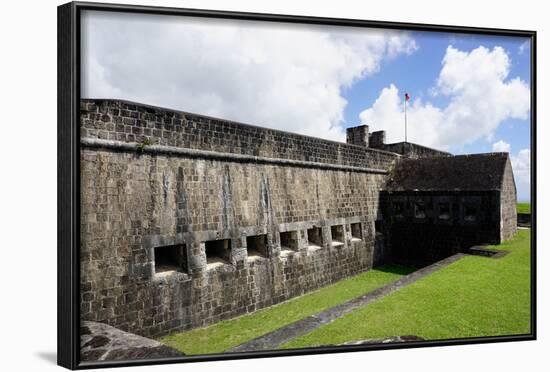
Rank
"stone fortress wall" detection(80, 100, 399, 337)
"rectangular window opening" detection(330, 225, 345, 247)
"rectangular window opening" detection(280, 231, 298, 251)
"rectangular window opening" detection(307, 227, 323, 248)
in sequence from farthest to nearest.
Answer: "rectangular window opening" detection(330, 225, 345, 247) → "rectangular window opening" detection(307, 227, 323, 248) → "rectangular window opening" detection(280, 231, 298, 251) → "stone fortress wall" detection(80, 100, 399, 337)

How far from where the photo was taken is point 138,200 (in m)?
5.59

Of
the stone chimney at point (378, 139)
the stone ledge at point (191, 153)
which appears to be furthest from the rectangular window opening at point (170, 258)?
the stone chimney at point (378, 139)

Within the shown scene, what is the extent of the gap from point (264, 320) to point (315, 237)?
303 cm

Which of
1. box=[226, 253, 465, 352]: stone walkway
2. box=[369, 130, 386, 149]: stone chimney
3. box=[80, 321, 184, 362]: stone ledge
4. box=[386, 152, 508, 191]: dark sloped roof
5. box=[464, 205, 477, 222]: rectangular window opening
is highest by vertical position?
box=[369, 130, 386, 149]: stone chimney

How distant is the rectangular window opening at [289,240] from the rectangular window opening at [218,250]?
185cm

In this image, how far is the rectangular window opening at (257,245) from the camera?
7773mm

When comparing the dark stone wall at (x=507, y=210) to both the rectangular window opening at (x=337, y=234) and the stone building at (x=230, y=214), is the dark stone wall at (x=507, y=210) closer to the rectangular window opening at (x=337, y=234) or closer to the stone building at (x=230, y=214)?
the stone building at (x=230, y=214)

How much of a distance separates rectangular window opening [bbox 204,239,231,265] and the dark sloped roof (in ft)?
23.1

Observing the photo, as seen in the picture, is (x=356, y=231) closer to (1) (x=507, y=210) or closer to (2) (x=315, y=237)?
(2) (x=315, y=237)

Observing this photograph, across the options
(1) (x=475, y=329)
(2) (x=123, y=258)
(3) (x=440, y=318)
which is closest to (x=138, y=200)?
(2) (x=123, y=258)

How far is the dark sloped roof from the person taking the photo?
10.4 meters

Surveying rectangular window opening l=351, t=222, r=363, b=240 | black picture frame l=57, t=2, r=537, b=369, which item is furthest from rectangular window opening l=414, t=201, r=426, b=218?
black picture frame l=57, t=2, r=537, b=369

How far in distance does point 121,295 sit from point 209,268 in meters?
1.65

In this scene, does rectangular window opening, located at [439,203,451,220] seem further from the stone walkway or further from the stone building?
the stone walkway
